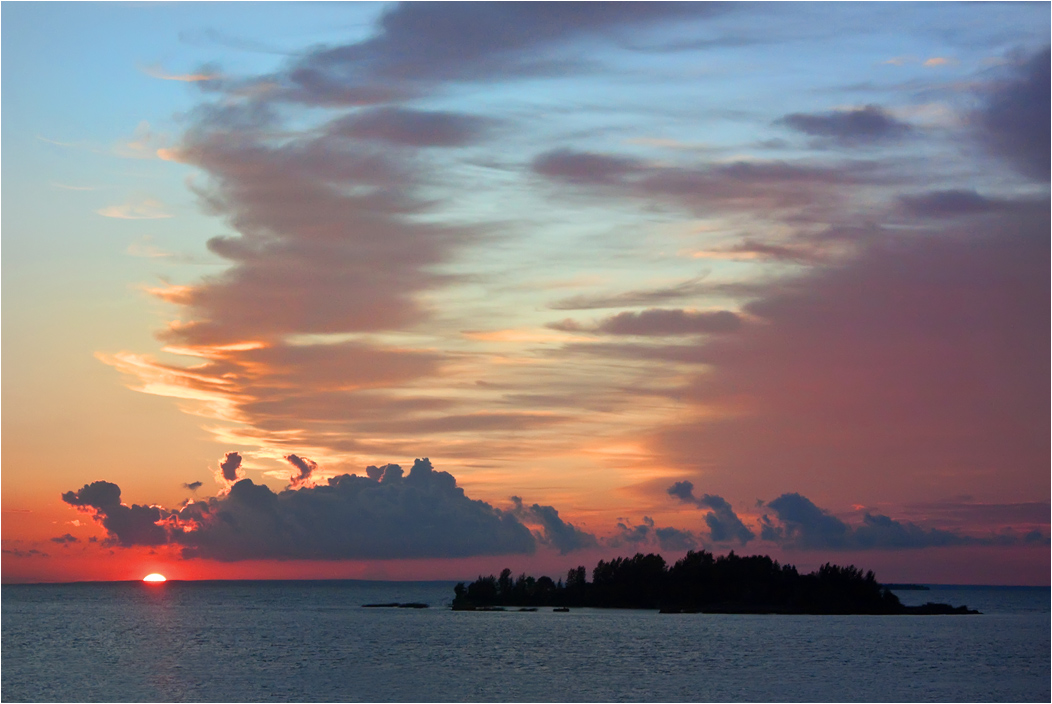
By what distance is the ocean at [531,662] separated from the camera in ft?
284

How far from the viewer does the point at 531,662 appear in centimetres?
10850

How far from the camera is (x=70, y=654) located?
120 meters

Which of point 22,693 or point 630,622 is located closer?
point 22,693

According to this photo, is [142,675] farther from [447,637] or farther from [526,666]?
[447,637]

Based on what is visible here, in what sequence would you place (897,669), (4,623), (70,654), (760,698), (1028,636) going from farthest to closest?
1. (4,623)
2. (1028,636)
3. (70,654)
4. (897,669)
5. (760,698)

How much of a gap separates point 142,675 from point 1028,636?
415 feet

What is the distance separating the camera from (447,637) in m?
146

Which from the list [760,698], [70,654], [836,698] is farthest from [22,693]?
[836,698]

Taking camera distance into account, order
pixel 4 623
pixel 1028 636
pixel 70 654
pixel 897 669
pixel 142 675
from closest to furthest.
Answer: pixel 142 675 < pixel 897 669 < pixel 70 654 < pixel 1028 636 < pixel 4 623

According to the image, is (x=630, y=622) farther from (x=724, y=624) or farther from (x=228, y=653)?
(x=228, y=653)

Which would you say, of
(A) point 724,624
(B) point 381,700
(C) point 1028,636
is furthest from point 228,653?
(C) point 1028,636

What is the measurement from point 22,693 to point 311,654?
39671 millimetres

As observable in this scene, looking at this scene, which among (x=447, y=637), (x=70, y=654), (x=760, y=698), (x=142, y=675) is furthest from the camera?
(x=447, y=637)

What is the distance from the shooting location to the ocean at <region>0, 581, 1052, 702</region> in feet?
284
